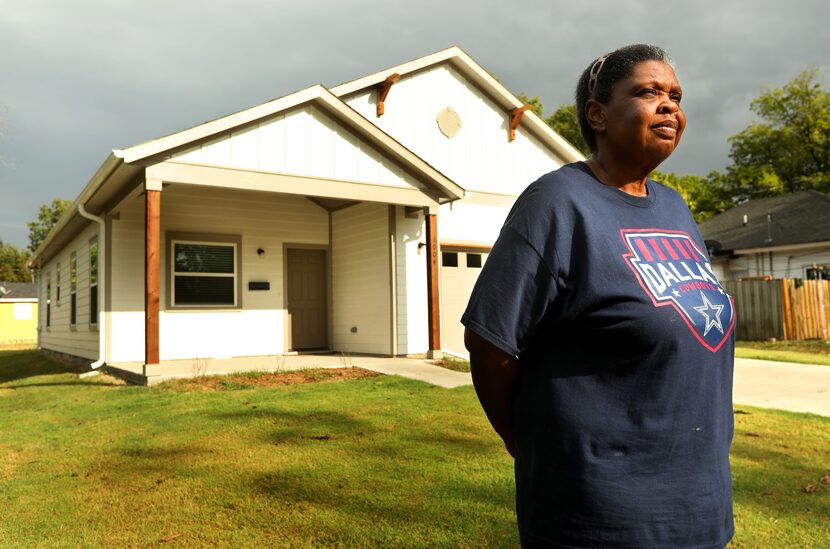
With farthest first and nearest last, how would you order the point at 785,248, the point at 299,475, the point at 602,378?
the point at 785,248
the point at 299,475
the point at 602,378

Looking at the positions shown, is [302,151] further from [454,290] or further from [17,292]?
[17,292]

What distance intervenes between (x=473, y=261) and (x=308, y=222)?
3754mm

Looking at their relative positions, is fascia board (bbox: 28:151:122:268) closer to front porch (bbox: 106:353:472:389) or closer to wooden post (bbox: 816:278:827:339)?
front porch (bbox: 106:353:472:389)

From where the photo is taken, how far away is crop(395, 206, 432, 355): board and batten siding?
1191 centimetres

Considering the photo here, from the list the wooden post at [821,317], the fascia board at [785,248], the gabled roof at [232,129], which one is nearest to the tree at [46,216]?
the gabled roof at [232,129]

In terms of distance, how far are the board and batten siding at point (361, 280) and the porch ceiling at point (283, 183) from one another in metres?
0.83

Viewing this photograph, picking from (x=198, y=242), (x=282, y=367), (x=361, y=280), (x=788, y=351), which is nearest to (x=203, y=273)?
(x=198, y=242)

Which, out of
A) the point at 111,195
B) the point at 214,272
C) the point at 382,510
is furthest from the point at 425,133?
the point at 382,510

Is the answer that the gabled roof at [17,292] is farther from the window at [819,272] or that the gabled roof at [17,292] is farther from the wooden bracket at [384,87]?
the window at [819,272]

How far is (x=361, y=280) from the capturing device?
12.6 meters

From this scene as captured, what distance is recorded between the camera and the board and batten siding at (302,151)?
31.9 feet

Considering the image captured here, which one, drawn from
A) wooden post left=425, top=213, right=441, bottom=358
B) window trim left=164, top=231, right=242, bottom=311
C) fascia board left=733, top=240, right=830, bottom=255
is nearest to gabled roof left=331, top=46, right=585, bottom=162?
wooden post left=425, top=213, right=441, bottom=358

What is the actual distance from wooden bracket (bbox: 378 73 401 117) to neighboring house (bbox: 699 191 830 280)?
45.6ft

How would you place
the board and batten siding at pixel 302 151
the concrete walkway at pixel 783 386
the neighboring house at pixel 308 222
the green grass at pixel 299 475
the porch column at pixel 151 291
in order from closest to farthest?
the green grass at pixel 299 475
the concrete walkway at pixel 783 386
the porch column at pixel 151 291
the board and batten siding at pixel 302 151
the neighboring house at pixel 308 222
